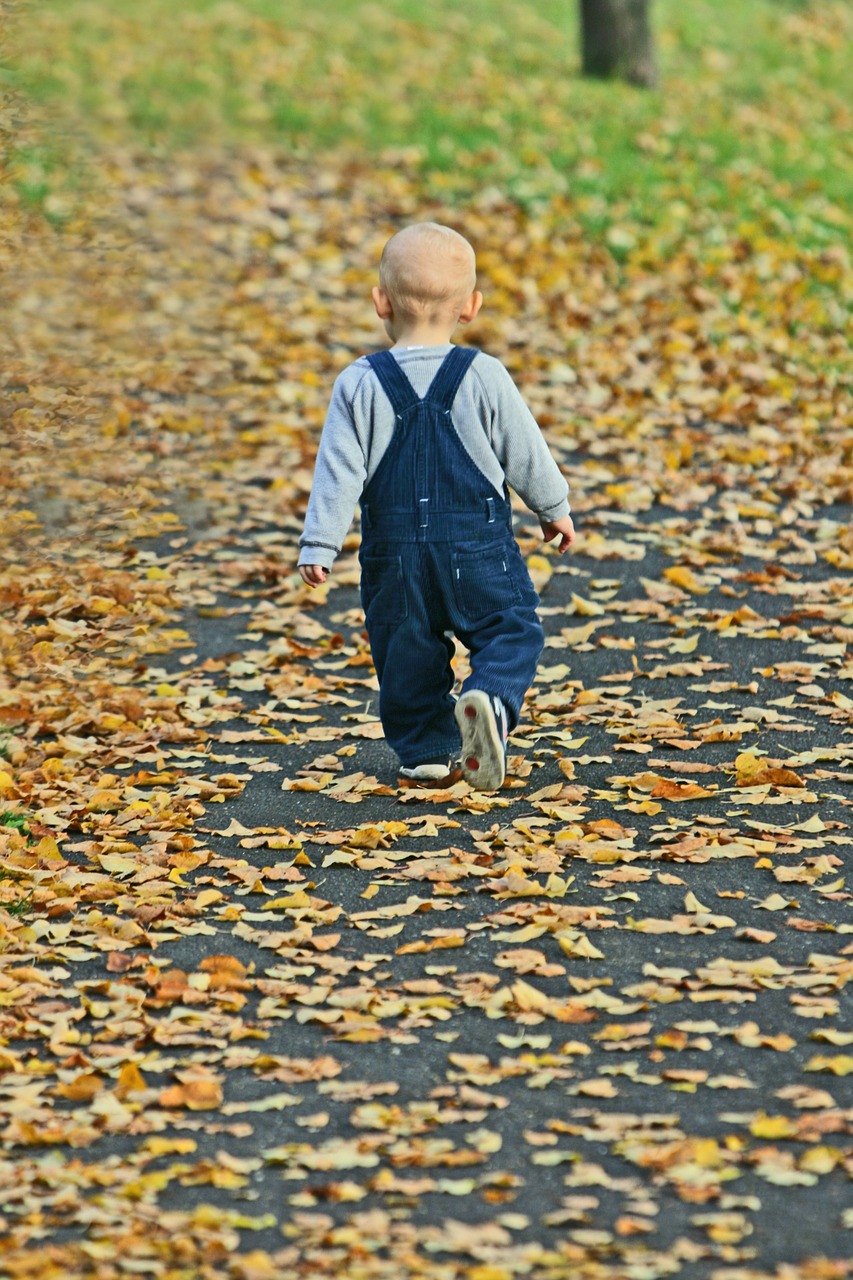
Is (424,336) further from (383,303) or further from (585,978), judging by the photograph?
(585,978)

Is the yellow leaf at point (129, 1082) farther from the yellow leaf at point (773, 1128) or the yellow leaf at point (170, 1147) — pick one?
the yellow leaf at point (773, 1128)

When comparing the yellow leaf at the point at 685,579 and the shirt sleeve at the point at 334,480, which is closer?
the shirt sleeve at the point at 334,480

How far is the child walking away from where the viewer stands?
14.7ft

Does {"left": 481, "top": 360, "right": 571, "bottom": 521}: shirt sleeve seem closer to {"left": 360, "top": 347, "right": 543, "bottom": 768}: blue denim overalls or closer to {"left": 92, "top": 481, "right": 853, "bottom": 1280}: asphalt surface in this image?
{"left": 360, "top": 347, "right": 543, "bottom": 768}: blue denim overalls

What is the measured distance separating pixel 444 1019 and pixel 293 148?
10320 mm

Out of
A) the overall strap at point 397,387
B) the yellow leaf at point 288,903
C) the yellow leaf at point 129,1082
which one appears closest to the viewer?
the yellow leaf at point 129,1082

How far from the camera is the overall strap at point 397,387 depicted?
453cm

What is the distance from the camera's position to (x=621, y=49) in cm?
1430

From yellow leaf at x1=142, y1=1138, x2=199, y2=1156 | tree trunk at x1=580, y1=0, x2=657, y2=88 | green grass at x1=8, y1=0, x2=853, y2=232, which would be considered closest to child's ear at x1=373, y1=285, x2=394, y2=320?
yellow leaf at x1=142, y1=1138, x2=199, y2=1156

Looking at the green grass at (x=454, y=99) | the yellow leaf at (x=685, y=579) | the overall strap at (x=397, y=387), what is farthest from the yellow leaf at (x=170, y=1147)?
the green grass at (x=454, y=99)

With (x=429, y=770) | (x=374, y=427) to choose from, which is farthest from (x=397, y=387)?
(x=429, y=770)

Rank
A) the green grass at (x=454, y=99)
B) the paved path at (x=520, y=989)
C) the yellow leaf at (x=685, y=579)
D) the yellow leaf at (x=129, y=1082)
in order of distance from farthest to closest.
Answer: the green grass at (x=454, y=99)
the yellow leaf at (x=685, y=579)
the yellow leaf at (x=129, y=1082)
the paved path at (x=520, y=989)

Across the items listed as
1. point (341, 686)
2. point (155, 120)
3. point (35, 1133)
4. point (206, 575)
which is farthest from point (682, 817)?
point (155, 120)

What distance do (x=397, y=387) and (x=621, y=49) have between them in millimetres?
10906
